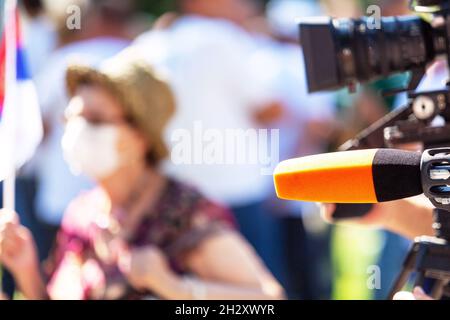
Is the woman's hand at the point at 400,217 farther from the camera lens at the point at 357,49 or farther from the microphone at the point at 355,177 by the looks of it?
the microphone at the point at 355,177

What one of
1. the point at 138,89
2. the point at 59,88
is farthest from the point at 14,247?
the point at 59,88

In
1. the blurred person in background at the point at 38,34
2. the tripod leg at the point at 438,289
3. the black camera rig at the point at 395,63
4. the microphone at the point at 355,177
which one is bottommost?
the tripod leg at the point at 438,289

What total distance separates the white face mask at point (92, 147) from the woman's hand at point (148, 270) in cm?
34

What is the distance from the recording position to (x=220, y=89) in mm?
3002

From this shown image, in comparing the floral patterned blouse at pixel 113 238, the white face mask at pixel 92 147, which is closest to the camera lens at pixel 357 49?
the floral patterned blouse at pixel 113 238

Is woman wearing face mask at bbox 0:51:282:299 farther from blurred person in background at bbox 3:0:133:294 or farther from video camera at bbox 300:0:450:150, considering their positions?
video camera at bbox 300:0:450:150

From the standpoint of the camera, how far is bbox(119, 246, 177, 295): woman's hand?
78.2 inches

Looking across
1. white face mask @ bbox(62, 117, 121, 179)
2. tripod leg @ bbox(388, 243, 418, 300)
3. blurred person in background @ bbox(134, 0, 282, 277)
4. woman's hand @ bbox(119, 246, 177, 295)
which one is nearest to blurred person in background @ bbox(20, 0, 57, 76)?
blurred person in background @ bbox(134, 0, 282, 277)

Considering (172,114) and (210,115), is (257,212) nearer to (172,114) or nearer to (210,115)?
(210,115)

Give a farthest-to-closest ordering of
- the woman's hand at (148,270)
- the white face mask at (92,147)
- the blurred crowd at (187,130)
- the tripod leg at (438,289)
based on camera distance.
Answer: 1. the white face mask at (92,147)
2. the blurred crowd at (187,130)
3. the woman's hand at (148,270)
4. the tripod leg at (438,289)

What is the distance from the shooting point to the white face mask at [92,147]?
227cm

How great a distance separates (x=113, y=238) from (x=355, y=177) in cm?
122

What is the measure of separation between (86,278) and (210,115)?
1006 millimetres

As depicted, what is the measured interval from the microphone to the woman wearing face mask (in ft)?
3.11
